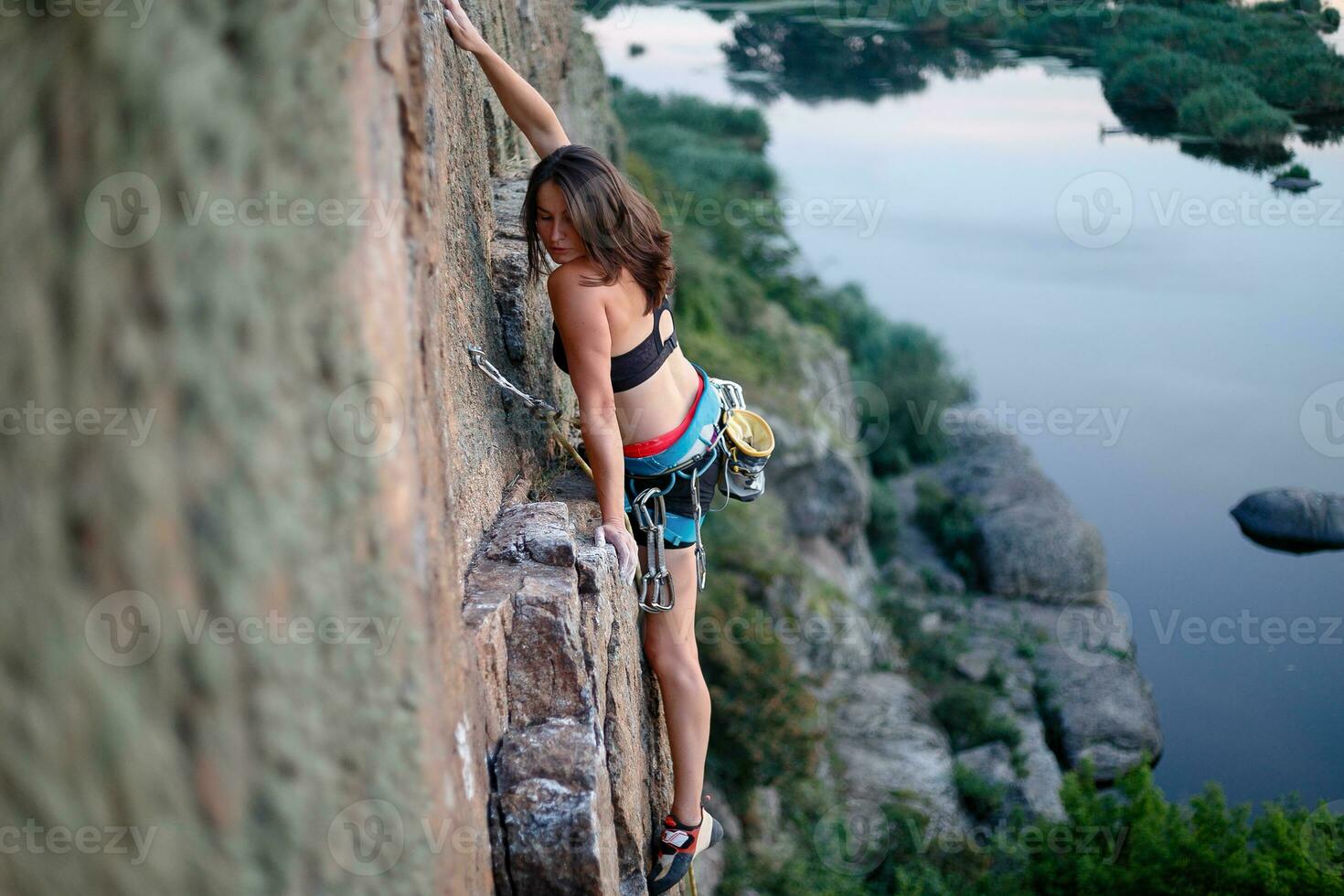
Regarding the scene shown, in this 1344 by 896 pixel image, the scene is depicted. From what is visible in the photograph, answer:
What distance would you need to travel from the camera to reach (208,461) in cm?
168

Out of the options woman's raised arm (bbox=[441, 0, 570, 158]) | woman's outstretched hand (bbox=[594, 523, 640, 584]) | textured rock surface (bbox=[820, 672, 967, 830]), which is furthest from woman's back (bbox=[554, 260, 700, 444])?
textured rock surface (bbox=[820, 672, 967, 830])

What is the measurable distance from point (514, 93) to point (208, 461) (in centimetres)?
240

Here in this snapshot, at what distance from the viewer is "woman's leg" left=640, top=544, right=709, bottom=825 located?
3801 mm

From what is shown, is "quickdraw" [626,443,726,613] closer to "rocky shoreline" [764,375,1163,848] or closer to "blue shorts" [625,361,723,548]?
"blue shorts" [625,361,723,548]

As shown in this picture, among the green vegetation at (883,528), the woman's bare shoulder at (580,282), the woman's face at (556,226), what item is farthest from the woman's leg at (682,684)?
the green vegetation at (883,528)

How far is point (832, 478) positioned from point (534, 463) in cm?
1384

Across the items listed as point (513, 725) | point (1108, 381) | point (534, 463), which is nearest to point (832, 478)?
point (1108, 381)

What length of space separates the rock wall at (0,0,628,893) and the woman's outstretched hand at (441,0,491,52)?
1684mm

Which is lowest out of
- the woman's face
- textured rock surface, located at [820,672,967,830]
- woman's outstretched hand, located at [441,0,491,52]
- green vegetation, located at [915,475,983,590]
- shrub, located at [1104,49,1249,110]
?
textured rock surface, located at [820,672,967,830]

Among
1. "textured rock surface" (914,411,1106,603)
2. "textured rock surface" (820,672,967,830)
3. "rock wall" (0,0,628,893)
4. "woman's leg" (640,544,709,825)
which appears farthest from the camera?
"textured rock surface" (914,411,1106,603)

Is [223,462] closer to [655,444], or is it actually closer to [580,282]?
[580,282]

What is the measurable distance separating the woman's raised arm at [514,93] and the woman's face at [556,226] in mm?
403

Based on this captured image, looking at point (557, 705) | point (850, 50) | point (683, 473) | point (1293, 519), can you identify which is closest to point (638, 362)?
point (683, 473)

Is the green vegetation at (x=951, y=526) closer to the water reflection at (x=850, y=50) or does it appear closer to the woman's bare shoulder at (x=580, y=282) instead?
the water reflection at (x=850, y=50)
